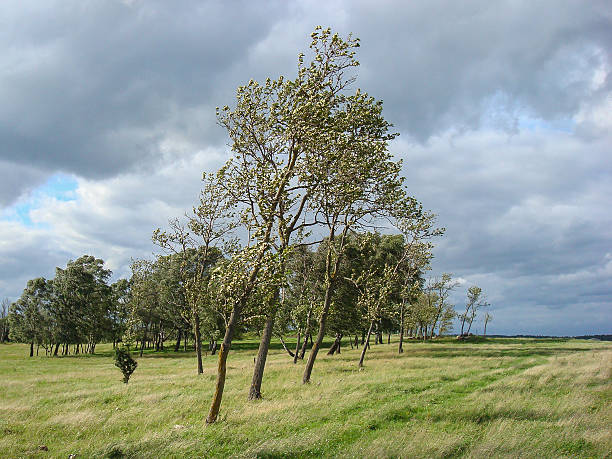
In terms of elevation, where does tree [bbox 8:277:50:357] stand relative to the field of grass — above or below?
below

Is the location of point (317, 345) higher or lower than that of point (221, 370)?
lower

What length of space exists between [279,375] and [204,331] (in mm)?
37124

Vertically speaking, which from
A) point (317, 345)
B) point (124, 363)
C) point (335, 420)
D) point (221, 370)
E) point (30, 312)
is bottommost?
point (30, 312)

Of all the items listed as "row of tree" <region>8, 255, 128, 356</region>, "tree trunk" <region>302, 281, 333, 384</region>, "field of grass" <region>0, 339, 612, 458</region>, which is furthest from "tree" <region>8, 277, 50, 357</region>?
"tree trunk" <region>302, 281, 333, 384</region>

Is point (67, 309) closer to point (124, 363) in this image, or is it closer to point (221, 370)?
point (124, 363)

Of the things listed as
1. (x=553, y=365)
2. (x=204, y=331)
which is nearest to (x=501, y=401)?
(x=553, y=365)

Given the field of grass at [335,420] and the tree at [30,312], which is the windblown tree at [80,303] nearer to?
the tree at [30,312]

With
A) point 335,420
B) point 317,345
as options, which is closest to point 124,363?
point 317,345

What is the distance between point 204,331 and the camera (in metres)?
63.4

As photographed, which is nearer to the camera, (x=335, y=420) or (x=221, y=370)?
(x=221, y=370)

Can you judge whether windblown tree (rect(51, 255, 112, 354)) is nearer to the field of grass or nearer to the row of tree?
the row of tree

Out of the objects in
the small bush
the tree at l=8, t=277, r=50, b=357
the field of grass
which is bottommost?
the tree at l=8, t=277, r=50, b=357

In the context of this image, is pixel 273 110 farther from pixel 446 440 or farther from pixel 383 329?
pixel 383 329

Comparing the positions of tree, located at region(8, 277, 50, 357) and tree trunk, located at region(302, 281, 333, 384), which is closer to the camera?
tree trunk, located at region(302, 281, 333, 384)
